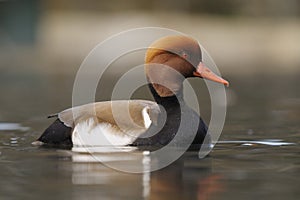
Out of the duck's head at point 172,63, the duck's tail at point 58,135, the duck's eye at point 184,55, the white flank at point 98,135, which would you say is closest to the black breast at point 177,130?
the white flank at point 98,135

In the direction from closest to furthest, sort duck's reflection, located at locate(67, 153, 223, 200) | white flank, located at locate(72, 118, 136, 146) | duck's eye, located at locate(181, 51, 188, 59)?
duck's reflection, located at locate(67, 153, 223, 200), white flank, located at locate(72, 118, 136, 146), duck's eye, located at locate(181, 51, 188, 59)

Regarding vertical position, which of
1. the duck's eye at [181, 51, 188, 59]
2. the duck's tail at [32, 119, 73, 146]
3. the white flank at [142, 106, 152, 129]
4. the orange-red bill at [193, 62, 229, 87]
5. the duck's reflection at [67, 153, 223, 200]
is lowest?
the duck's reflection at [67, 153, 223, 200]

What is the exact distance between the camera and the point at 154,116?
6.73 meters

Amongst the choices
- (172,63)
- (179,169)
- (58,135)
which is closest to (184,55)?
(172,63)

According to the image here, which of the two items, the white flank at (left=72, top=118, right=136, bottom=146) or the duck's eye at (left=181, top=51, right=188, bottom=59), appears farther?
the duck's eye at (left=181, top=51, right=188, bottom=59)

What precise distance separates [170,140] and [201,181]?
123 centimetres

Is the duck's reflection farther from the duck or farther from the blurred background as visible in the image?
the blurred background

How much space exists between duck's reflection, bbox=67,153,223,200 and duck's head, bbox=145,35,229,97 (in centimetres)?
82

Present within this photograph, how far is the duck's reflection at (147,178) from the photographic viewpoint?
5.06 metres

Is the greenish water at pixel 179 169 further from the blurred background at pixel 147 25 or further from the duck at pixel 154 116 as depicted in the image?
the blurred background at pixel 147 25

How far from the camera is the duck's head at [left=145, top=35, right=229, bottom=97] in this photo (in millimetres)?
6988

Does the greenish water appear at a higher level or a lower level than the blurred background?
lower

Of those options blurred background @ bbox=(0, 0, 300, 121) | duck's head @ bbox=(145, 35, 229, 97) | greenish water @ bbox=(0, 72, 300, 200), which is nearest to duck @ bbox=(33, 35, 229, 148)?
duck's head @ bbox=(145, 35, 229, 97)

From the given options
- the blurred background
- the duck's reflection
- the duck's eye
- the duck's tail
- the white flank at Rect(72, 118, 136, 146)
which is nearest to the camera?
the duck's reflection
